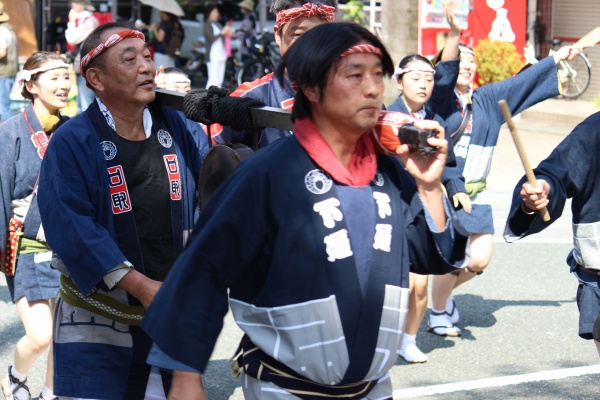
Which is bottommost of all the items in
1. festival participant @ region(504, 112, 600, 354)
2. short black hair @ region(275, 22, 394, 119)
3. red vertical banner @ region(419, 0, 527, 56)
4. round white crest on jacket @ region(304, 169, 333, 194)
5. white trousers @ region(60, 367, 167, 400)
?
red vertical banner @ region(419, 0, 527, 56)

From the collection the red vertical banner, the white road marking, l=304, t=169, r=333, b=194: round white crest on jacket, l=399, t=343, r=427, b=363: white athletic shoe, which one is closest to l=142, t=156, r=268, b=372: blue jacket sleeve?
l=304, t=169, r=333, b=194: round white crest on jacket

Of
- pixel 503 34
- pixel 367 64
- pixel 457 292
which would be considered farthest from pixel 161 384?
pixel 503 34

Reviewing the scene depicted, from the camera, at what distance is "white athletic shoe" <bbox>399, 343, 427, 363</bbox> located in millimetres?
6434

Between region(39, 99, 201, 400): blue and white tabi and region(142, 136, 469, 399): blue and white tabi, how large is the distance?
0.82 metres

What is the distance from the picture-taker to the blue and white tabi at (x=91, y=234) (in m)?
3.68

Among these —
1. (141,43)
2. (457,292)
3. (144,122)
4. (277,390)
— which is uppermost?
(141,43)

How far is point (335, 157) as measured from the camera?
115 inches

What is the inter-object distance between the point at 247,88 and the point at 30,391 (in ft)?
8.62

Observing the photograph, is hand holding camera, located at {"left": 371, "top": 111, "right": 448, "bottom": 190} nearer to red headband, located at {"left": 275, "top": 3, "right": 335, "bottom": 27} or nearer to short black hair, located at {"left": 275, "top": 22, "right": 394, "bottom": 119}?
short black hair, located at {"left": 275, "top": 22, "right": 394, "bottom": 119}

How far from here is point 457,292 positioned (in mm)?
8148

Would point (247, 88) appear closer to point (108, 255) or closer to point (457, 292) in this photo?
point (108, 255)

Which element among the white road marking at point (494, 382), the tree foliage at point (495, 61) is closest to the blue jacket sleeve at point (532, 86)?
the white road marking at point (494, 382)

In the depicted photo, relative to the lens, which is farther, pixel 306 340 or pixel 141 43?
pixel 141 43

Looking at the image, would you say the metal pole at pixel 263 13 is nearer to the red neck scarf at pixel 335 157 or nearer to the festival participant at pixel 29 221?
the festival participant at pixel 29 221
